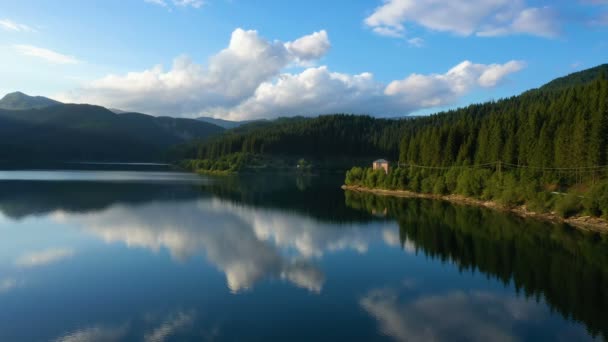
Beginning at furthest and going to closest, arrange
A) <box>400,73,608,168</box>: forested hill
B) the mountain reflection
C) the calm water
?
<box>400,73,608,168</box>: forested hill, the mountain reflection, the calm water

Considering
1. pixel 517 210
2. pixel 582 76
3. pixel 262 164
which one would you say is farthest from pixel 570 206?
pixel 582 76

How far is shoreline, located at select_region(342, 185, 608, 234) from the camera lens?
1613 inches

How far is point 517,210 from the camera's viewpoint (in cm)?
5188

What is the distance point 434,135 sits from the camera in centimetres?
7994

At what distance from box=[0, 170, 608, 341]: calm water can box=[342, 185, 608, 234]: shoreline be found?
2968mm

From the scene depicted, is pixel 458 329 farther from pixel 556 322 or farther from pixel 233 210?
pixel 233 210

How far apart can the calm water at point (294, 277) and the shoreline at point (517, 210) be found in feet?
9.74

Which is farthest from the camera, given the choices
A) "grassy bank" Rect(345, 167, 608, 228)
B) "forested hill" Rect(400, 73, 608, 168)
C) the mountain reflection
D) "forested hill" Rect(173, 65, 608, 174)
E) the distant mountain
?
the distant mountain

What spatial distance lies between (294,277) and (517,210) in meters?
36.7

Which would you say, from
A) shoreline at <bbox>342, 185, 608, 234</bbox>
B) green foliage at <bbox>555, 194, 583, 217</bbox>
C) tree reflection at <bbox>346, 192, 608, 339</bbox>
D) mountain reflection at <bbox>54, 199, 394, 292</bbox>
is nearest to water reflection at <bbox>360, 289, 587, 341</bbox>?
tree reflection at <bbox>346, 192, 608, 339</bbox>

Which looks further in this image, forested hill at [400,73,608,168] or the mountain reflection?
forested hill at [400,73,608,168]

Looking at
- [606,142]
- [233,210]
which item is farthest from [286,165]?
[606,142]

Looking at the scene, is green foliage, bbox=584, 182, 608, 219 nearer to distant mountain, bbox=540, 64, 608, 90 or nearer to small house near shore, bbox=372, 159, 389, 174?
small house near shore, bbox=372, 159, 389, 174

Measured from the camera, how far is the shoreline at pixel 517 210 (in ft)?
134
